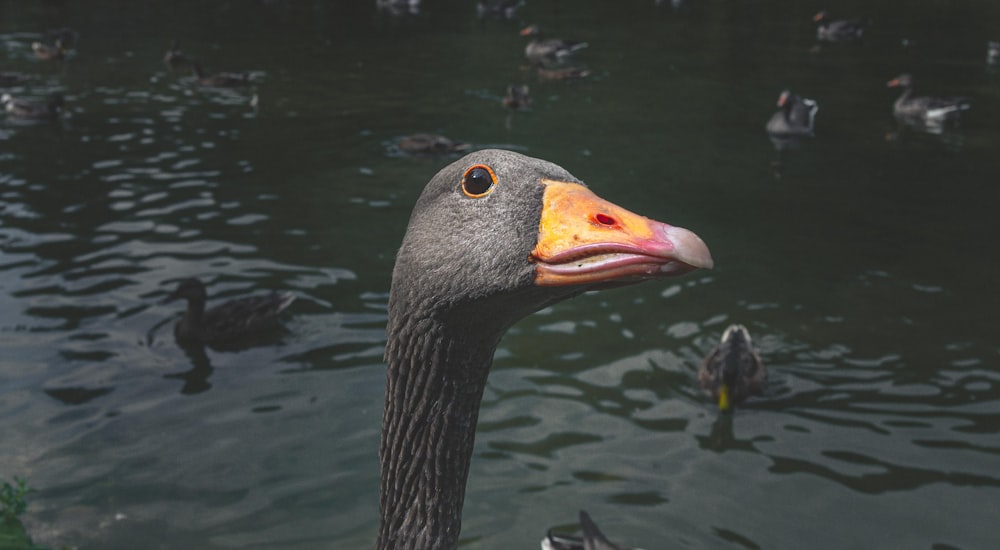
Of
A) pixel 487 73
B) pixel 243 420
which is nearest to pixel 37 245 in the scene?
pixel 243 420

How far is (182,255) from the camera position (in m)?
11.4

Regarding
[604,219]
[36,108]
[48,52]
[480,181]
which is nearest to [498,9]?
[48,52]

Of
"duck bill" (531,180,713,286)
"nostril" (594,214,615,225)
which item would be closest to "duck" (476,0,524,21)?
"duck bill" (531,180,713,286)

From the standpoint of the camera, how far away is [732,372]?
8078mm

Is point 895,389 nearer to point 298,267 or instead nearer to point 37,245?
point 298,267

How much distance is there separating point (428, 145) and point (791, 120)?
6954 mm

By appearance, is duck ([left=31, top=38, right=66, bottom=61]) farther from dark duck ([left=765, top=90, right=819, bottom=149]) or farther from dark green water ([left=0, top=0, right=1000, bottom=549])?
dark duck ([left=765, top=90, right=819, bottom=149])

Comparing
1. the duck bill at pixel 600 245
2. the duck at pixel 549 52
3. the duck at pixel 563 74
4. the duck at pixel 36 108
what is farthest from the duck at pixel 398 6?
the duck bill at pixel 600 245

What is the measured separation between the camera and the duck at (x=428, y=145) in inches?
593

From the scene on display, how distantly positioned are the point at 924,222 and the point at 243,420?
9635 mm

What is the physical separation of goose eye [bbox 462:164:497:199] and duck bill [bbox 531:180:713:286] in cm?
19

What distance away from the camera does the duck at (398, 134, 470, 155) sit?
15.1 m

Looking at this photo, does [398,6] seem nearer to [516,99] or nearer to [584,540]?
[516,99]

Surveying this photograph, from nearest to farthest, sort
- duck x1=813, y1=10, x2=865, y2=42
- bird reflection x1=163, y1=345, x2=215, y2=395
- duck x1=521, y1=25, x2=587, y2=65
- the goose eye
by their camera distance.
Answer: the goose eye
bird reflection x1=163, y1=345, x2=215, y2=395
duck x1=521, y1=25, x2=587, y2=65
duck x1=813, y1=10, x2=865, y2=42
